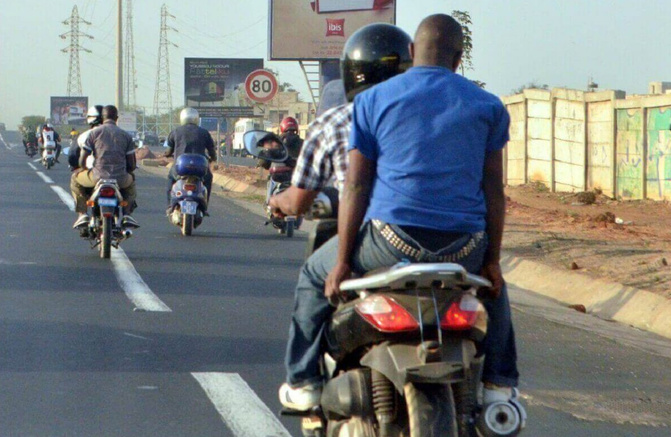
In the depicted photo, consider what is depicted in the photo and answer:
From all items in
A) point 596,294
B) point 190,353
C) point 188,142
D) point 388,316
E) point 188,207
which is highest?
point 188,142

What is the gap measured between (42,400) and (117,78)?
47.7m

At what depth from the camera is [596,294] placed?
1054cm

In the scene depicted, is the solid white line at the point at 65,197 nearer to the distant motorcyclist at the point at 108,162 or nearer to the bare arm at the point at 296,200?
the distant motorcyclist at the point at 108,162

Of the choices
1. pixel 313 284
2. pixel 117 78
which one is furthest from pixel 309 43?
pixel 313 284

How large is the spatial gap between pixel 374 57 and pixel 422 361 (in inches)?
57.8

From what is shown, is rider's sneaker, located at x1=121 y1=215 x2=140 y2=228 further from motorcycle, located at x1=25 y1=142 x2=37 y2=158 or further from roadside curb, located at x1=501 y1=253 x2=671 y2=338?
motorcycle, located at x1=25 y1=142 x2=37 y2=158

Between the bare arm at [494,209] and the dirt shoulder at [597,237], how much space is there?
6252mm

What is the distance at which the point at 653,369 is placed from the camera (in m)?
7.34

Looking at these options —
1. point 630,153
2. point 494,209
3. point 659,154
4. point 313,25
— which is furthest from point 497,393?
point 313,25

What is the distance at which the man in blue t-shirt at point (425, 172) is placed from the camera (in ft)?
12.7

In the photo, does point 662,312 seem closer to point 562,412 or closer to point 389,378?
point 562,412

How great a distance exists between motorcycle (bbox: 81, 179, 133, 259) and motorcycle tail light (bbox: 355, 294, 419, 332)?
901 cm

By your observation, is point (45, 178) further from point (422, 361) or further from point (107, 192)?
point (422, 361)

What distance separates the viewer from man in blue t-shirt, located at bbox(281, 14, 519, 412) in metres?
3.88
